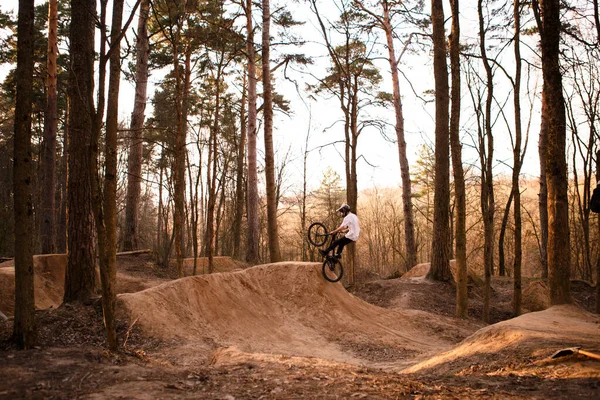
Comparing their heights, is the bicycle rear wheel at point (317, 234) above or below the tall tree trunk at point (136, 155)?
below

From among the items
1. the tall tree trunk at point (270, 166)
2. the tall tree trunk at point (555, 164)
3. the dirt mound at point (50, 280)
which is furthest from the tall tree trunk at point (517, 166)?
the dirt mound at point (50, 280)

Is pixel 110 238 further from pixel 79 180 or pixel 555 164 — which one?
pixel 555 164

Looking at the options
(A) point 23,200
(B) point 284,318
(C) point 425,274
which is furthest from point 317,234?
(A) point 23,200

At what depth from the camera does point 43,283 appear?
12.1 metres

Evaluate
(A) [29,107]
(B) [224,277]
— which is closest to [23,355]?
(A) [29,107]

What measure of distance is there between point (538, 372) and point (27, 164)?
6507mm

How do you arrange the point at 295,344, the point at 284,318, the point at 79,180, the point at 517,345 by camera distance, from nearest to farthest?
1. the point at 517,345
2. the point at 79,180
3. the point at 295,344
4. the point at 284,318

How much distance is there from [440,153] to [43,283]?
12182 millimetres

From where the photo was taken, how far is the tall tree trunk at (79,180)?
8375 millimetres

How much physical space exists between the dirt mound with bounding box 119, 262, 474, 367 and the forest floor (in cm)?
3

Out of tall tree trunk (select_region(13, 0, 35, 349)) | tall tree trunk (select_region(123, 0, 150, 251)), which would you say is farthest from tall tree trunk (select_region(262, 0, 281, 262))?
tall tree trunk (select_region(13, 0, 35, 349))

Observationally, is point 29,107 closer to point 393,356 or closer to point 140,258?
point 393,356

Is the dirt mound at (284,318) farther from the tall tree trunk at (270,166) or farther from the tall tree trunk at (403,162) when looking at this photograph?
the tall tree trunk at (403,162)

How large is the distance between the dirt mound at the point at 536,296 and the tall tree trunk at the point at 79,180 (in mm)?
13584
